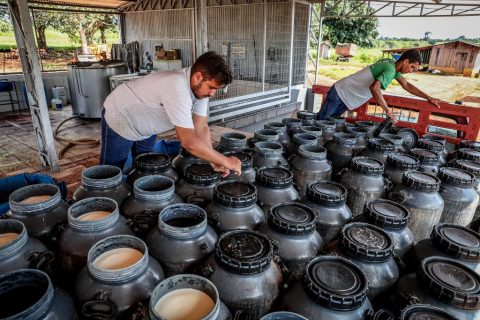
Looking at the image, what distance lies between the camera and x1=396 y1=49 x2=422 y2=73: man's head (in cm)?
456

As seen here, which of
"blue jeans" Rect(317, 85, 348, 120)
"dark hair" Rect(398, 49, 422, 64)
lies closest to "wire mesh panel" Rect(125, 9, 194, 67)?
"blue jeans" Rect(317, 85, 348, 120)

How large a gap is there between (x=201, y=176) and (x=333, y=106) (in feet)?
11.3

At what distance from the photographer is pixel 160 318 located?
4.22 ft

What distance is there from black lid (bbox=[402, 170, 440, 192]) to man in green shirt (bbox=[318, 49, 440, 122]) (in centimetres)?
170

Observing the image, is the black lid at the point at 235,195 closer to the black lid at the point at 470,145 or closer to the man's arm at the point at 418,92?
the black lid at the point at 470,145

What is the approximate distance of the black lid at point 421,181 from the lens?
8.86ft

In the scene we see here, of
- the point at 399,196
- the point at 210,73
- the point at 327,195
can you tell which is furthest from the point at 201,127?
the point at 399,196

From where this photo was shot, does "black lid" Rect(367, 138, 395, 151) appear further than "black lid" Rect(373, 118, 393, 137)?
No

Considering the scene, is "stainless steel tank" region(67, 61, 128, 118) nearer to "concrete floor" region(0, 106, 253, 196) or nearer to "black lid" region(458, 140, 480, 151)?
"concrete floor" region(0, 106, 253, 196)

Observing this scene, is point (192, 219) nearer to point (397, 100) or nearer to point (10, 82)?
point (397, 100)

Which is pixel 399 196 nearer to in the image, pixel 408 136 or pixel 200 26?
pixel 408 136

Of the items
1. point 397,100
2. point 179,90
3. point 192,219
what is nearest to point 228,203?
point 192,219

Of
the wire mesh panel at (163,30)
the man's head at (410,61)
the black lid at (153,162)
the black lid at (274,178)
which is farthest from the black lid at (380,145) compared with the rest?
the wire mesh panel at (163,30)

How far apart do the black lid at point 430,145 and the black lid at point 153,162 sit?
9.87ft
